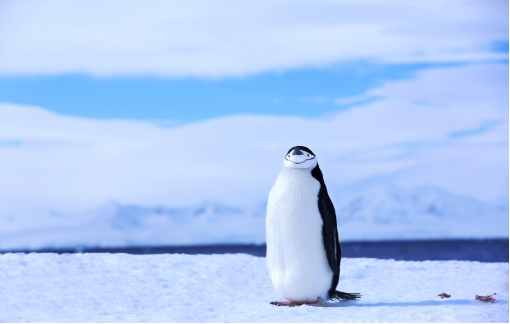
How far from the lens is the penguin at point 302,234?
5664 millimetres

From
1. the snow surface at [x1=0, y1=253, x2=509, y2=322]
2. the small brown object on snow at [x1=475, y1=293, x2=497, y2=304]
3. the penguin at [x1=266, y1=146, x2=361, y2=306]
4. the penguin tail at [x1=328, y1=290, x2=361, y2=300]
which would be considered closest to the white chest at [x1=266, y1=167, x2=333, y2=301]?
the penguin at [x1=266, y1=146, x2=361, y2=306]

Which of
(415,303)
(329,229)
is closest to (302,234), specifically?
(329,229)

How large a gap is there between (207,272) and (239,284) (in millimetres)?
655

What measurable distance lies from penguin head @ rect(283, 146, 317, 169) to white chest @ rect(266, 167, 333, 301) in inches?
3.3

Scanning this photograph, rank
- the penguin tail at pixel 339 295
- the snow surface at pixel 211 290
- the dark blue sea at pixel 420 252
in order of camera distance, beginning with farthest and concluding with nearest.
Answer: the dark blue sea at pixel 420 252
the penguin tail at pixel 339 295
the snow surface at pixel 211 290

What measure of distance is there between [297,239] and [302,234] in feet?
0.24

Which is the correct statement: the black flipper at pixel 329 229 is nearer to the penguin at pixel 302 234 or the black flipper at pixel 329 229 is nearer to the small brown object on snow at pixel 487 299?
the penguin at pixel 302 234

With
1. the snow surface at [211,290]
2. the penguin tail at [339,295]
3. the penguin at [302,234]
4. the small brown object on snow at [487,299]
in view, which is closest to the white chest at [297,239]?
the penguin at [302,234]

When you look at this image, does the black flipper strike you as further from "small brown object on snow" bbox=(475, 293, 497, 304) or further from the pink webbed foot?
"small brown object on snow" bbox=(475, 293, 497, 304)

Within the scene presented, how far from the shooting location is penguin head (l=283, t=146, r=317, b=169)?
18.9ft

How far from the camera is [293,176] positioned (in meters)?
5.81

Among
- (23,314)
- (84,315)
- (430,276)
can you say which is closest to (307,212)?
(84,315)

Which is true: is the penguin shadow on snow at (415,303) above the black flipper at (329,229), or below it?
below

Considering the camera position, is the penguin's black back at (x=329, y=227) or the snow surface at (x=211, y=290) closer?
the snow surface at (x=211, y=290)
